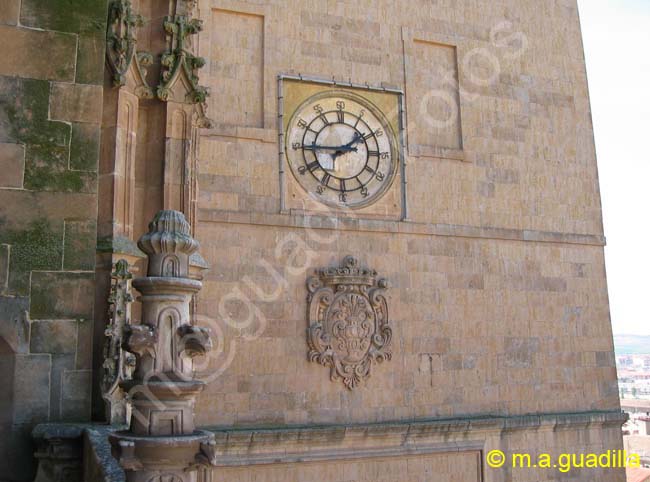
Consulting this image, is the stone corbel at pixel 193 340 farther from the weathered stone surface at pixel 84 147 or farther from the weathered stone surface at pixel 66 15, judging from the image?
the weathered stone surface at pixel 66 15

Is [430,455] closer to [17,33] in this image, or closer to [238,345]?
[238,345]

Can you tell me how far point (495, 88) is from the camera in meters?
13.7

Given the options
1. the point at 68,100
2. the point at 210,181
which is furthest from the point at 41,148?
the point at 210,181

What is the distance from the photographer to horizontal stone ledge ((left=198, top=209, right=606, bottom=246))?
11.3 meters

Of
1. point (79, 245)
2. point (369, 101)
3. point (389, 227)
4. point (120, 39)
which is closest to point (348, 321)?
point (389, 227)

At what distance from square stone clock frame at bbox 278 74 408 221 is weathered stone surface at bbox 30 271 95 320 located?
22.6 ft

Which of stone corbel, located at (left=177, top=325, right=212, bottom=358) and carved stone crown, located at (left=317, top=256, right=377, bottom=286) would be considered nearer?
stone corbel, located at (left=177, top=325, right=212, bottom=358)

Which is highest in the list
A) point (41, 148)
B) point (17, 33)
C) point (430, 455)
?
point (17, 33)

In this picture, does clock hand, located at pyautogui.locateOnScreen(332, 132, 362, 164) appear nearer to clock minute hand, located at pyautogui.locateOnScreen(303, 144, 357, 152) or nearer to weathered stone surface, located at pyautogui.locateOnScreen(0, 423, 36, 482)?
clock minute hand, located at pyautogui.locateOnScreen(303, 144, 357, 152)

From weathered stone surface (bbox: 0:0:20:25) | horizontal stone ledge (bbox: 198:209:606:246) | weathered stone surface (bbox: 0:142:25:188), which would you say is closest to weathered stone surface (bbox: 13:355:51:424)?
weathered stone surface (bbox: 0:142:25:188)

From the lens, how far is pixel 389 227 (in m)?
12.3

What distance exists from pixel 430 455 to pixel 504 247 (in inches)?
143

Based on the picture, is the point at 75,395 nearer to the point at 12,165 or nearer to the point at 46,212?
the point at 46,212

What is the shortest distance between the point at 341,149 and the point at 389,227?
55.5 inches
